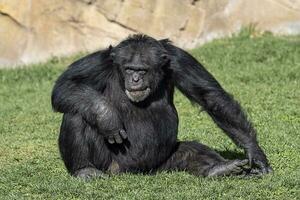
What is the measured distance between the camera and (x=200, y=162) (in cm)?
614

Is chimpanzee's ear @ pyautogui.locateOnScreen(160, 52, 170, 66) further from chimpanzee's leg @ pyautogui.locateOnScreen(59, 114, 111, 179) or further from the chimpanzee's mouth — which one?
chimpanzee's leg @ pyautogui.locateOnScreen(59, 114, 111, 179)

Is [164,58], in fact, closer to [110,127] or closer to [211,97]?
[211,97]

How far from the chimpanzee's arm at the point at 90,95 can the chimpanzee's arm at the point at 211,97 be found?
58 centimetres

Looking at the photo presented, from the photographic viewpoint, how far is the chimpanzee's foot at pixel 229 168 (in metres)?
5.84

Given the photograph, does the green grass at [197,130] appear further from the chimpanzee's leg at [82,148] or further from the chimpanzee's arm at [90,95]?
the chimpanzee's arm at [90,95]

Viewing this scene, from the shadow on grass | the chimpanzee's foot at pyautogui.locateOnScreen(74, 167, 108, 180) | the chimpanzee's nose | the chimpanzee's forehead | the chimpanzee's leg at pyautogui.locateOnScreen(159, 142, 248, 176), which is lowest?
the chimpanzee's foot at pyautogui.locateOnScreen(74, 167, 108, 180)

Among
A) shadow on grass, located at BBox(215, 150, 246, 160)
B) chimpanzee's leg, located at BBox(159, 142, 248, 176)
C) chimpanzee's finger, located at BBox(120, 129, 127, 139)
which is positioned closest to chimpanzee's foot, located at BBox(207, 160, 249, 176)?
chimpanzee's leg, located at BBox(159, 142, 248, 176)

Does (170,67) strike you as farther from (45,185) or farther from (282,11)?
(282,11)

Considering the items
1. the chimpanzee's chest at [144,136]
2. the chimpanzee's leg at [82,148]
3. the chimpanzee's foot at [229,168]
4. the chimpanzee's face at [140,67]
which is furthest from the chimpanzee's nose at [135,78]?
the chimpanzee's foot at [229,168]

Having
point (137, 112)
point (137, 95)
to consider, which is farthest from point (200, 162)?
point (137, 95)

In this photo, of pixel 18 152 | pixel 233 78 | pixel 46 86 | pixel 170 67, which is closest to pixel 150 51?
pixel 170 67

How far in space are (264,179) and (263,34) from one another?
7.10 meters

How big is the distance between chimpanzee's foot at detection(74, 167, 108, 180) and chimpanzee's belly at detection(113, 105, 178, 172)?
0.67 feet

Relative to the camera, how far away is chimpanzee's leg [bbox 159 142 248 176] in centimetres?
588
